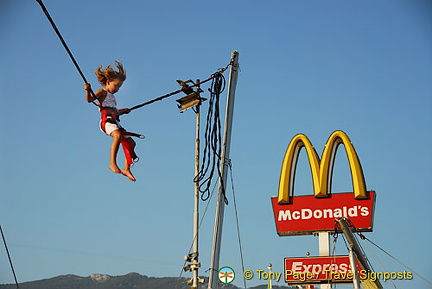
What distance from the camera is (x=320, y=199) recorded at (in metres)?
30.1

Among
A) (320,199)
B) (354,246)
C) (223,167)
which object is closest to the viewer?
(223,167)

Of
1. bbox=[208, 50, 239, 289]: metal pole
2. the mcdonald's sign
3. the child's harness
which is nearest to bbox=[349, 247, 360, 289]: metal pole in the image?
bbox=[208, 50, 239, 289]: metal pole

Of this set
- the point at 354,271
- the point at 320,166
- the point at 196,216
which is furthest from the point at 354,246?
the point at 196,216

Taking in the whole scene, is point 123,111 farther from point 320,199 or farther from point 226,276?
point 320,199

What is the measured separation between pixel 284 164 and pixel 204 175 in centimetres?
1498

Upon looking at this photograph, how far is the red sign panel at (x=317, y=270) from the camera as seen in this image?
92.7 feet

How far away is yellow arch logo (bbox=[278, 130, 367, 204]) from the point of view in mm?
29266

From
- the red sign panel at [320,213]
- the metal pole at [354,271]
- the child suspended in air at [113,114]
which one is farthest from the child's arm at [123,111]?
the red sign panel at [320,213]

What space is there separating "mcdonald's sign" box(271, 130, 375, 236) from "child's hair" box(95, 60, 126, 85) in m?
18.6

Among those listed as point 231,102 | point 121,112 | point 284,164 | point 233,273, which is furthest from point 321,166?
point 121,112

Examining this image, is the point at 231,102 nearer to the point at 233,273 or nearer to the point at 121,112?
the point at 121,112

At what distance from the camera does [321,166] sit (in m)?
29.5

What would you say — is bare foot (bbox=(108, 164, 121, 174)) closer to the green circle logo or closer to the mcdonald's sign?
the green circle logo

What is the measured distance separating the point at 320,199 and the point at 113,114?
19.7 meters
